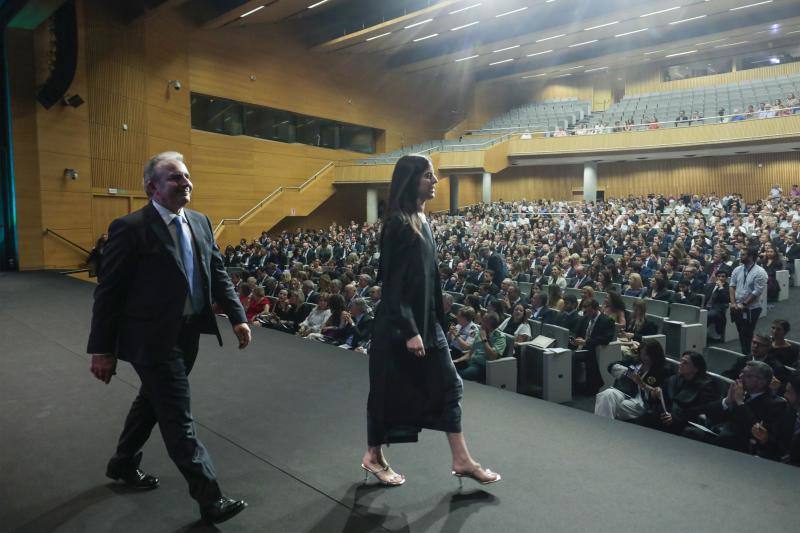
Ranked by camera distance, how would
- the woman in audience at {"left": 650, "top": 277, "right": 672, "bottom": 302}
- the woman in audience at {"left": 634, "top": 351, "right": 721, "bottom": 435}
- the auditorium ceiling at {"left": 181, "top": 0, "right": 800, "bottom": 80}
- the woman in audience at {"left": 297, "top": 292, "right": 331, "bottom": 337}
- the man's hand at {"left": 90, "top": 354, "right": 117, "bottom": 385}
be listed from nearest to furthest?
the man's hand at {"left": 90, "top": 354, "right": 117, "bottom": 385}
the woman in audience at {"left": 634, "top": 351, "right": 721, "bottom": 435}
the woman in audience at {"left": 297, "top": 292, "right": 331, "bottom": 337}
the woman in audience at {"left": 650, "top": 277, "right": 672, "bottom": 302}
the auditorium ceiling at {"left": 181, "top": 0, "right": 800, "bottom": 80}

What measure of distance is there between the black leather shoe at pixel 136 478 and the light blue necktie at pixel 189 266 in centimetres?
69

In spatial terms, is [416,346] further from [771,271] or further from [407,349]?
[771,271]

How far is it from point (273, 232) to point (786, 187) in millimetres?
16445

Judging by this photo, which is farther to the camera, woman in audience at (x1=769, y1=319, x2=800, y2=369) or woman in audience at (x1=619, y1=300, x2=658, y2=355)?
woman in audience at (x1=619, y1=300, x2=658, y2=355)

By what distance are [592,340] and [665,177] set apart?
17.7 meters

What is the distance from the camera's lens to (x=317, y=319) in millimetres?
5594

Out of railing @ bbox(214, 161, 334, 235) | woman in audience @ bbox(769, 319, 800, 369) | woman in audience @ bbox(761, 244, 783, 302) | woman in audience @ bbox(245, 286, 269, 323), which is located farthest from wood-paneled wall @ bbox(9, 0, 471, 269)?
woman in audience @ bbox(761, 244, 783, 302)

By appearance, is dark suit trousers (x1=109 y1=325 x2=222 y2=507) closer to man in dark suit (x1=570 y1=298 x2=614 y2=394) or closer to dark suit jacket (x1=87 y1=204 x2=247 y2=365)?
dark suit jacket (x1=87 y1=204 x2=247 y2=365)

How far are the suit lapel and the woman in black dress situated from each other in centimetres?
69

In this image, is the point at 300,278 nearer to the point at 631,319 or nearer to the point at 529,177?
the point at 631,319

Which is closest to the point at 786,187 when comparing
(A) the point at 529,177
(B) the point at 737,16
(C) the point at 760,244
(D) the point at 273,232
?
(B) the point at 737,16

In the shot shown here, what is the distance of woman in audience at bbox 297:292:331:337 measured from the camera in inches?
217

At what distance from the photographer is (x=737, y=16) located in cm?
1791

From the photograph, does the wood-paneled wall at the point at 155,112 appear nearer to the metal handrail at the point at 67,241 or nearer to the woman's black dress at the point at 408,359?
the metal handrail at the point at 67,241
